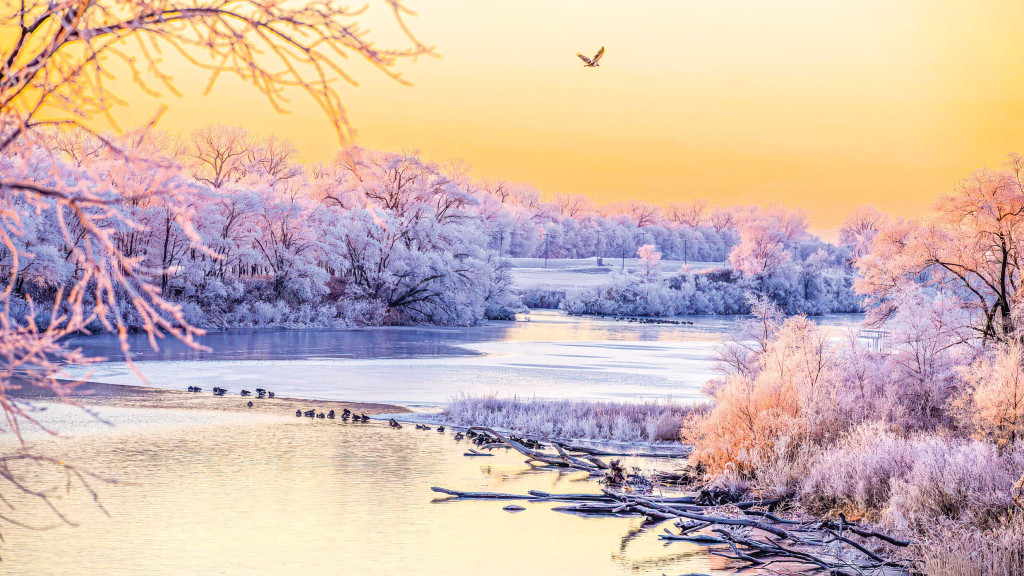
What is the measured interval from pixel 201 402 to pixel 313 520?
12.0 meters

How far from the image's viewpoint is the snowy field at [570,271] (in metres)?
94.1

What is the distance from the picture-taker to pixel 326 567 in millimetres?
11203

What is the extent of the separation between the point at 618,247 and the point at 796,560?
140279mm

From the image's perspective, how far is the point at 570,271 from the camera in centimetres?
10606

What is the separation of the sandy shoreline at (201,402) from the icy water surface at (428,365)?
1.02m

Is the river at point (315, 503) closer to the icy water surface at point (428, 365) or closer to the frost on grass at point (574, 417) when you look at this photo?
the icy water surface at point (428, 365)

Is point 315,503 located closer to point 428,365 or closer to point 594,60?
point 594,60

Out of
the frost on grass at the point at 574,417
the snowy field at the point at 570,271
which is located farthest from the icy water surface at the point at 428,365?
the snowy field at the point at 570,271

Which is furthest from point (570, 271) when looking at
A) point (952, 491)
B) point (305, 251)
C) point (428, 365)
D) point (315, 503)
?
point (952, 491)

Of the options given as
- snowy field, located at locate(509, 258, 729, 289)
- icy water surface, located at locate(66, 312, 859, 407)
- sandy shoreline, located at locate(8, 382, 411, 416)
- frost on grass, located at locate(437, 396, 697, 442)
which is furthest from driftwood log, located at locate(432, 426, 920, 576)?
snowy field, located at locate(509, 258, 729, 289)

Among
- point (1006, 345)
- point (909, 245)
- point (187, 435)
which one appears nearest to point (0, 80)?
point (187, 435)

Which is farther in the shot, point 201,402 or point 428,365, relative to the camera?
point 428,365

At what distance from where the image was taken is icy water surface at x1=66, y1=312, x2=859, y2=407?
2706 centimetres

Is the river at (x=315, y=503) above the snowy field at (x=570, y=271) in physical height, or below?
below
